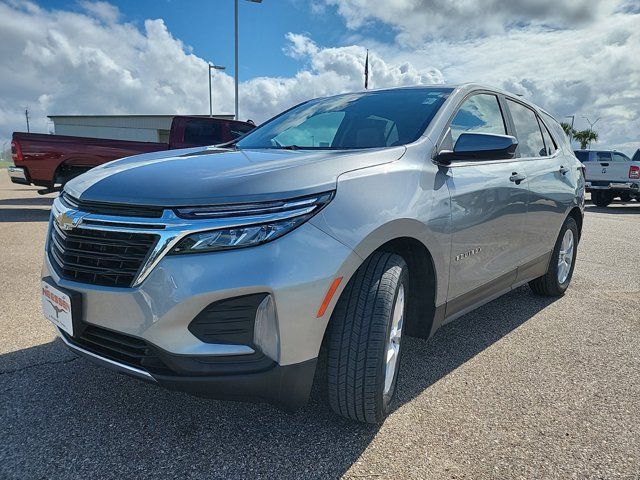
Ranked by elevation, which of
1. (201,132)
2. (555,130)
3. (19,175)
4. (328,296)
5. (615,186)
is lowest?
(615,186)

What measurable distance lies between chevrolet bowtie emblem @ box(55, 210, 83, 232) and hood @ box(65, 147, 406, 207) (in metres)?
0.08

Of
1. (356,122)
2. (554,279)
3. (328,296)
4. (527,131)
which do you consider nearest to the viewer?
(328,296)

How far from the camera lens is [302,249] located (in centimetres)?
172

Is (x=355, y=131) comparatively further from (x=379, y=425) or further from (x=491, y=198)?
(x=379, y=425)

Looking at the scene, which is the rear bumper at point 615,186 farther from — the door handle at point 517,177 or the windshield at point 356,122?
the windshield at point 356,122

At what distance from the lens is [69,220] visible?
1.96 meters

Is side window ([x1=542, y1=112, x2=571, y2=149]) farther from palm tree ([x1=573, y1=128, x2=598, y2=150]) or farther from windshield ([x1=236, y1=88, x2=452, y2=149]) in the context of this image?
palm tree ([x1=573, y1=128, x2=598, y2=150])

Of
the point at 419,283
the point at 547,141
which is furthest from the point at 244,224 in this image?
the point at 547,141

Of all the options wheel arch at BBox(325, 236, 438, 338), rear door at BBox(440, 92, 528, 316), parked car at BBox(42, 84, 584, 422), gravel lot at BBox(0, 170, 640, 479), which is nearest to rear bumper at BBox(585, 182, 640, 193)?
gravel lot at BBox(0, 170, 640, 479)

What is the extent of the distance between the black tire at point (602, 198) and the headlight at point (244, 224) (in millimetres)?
17477

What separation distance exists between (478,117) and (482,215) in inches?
Result: 29.3

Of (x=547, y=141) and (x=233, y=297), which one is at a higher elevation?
(x=547, y=141)

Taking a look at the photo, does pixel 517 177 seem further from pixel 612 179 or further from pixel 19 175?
pixel 612 179

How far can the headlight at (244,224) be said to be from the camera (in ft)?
5.56
